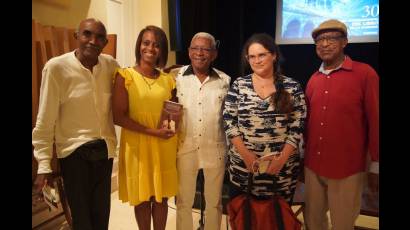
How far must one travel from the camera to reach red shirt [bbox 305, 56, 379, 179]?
66.3 inches

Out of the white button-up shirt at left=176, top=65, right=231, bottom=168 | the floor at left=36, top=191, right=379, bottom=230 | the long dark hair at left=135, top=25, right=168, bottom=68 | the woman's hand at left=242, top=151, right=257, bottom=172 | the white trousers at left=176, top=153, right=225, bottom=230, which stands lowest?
the floor at left=36, top=191, right=379, bottom=230

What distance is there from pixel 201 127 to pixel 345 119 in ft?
2.53

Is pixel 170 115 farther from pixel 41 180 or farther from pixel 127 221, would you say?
pixel 127 221

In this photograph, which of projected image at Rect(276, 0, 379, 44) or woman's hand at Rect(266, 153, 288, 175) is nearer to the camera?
woman's hand at Rect(266, 153, 288, 175)

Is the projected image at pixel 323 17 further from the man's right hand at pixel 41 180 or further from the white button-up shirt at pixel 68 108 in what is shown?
the man's right hand at pixel 41 180

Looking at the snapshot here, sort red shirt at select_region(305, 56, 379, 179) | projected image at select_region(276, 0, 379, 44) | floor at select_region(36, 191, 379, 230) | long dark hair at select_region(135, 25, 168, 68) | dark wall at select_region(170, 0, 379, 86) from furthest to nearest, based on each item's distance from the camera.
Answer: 1. dark wall at select_region(170, 0, 379, 86)
2. projected image at select_region(276, 0, 379, 44)
3. floor at select_region(36, 191, 379, 230)
4. long dark hair at select_region(135, 25, 168, 68)
5. red shirt at select_region(305, 56, 379, 179)

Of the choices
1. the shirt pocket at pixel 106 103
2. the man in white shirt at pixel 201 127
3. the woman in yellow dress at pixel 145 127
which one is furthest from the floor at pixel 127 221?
the shirt pocket at pixel 106 103

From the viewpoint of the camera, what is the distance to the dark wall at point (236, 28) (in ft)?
14.1

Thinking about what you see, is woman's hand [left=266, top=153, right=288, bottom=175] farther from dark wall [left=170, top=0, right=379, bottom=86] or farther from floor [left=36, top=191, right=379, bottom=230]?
dark wall [left=170, top=0, right=379, bottom=86]

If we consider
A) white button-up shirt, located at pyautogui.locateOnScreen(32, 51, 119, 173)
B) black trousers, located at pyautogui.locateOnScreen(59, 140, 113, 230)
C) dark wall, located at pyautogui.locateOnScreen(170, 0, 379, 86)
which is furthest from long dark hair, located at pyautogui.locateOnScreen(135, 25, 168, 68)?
dark wall, located at pyautogui.locateOnScreen(170, 0, 379, 86)
